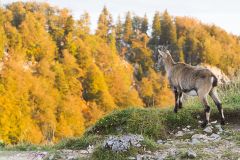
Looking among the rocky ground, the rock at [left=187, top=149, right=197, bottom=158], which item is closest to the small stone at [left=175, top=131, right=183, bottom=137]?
the rocky ground

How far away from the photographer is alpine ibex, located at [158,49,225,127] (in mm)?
9766

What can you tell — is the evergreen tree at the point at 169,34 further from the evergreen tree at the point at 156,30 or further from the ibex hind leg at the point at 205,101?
the ibex hind leg at the point at 205,101

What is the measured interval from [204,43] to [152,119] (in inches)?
Answer: 4176

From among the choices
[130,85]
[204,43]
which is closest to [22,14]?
[130,85]

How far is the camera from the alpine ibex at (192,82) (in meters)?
9.77

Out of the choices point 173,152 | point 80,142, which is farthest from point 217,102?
point 80,142

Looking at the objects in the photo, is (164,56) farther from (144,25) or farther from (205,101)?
(144,25)

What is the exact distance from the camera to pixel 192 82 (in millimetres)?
10133

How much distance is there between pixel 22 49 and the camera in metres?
84.1

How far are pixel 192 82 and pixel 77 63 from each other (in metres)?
80.2

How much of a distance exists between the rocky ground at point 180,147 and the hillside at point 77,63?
45721mm

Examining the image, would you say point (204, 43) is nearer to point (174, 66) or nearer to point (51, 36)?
point (51, 36)

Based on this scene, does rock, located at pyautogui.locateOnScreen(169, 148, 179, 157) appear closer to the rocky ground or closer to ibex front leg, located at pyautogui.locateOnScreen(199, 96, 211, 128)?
Answer: the rocky ground

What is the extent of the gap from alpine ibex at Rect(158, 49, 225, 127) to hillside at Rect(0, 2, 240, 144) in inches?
1744
